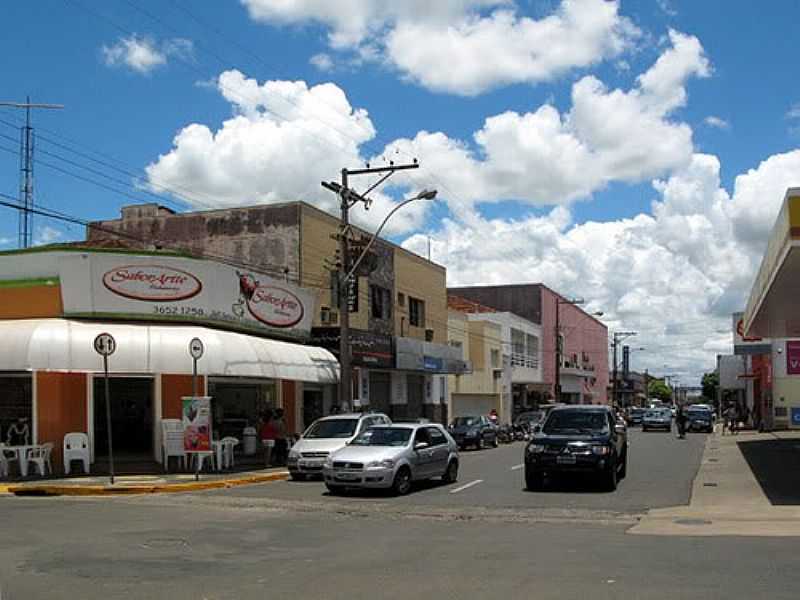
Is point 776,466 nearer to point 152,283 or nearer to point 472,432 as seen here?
point 472,432

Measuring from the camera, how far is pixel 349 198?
101ft

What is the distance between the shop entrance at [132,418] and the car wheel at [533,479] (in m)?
10.8

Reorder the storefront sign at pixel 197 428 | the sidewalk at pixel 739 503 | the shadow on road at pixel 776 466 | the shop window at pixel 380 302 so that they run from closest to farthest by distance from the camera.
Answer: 1. the sidewalk at pixel 739 503
2. the shadow on road at pixel 776 466
3. the storefront sign at pixel 197 428
4. the shop window at pixel 380 302

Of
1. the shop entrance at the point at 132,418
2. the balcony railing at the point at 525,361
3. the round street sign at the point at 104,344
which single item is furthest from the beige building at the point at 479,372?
the round street sign at the point at 104,344

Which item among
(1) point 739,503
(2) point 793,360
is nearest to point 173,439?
(1) point 739,503

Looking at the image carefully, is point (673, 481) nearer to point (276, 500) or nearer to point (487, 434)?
point (276, 500)

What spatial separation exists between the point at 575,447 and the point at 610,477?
1038 millimetres

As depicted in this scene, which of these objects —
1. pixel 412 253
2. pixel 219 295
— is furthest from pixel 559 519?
pixel 412 253

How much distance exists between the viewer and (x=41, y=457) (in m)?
22.7

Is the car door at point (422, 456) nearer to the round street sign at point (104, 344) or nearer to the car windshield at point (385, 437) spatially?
the car windshield at point (385, 437)

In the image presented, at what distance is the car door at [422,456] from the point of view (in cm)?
2012

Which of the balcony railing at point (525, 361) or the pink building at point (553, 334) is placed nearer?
the balcony railing at point (525, 361)

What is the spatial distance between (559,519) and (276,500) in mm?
5944

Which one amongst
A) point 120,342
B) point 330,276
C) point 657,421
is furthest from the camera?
point 657,421
